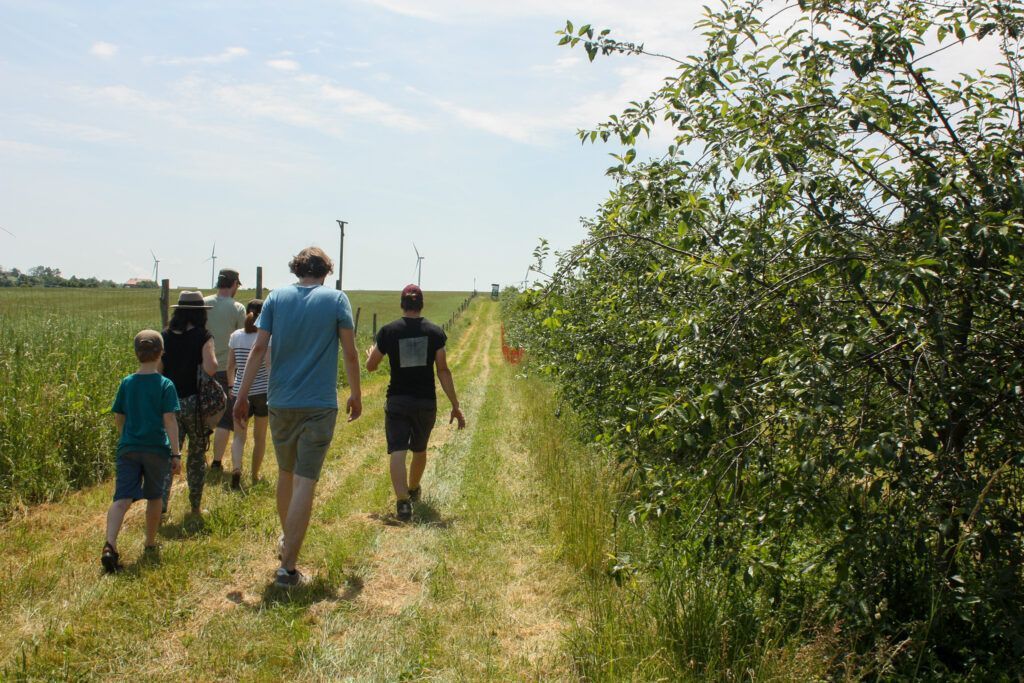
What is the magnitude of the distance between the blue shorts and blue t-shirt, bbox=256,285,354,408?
3.06 ft

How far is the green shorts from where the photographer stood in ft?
16.3

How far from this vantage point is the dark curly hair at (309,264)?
5078 millimetres

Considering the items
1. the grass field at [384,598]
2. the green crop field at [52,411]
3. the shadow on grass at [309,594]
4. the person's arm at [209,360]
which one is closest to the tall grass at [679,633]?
the grass field at [384,598]

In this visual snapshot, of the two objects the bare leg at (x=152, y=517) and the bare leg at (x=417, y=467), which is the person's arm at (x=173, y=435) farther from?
the bare leg at (x=417, y=467)

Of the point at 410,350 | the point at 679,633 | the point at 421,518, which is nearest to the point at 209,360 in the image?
the point at 410,350

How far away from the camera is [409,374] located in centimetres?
668

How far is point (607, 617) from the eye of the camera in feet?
12.4

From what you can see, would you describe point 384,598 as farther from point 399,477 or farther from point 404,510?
point 399,477

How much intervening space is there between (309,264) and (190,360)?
75.5 inches

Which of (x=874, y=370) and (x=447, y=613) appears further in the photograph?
(x=447, y=613)

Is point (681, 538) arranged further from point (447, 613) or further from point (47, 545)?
point (47, 545)

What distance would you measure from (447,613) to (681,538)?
162 cm

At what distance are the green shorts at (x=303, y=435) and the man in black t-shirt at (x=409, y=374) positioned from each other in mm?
1526

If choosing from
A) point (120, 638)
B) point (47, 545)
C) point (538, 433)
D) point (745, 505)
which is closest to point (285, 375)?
point (120, 638)
